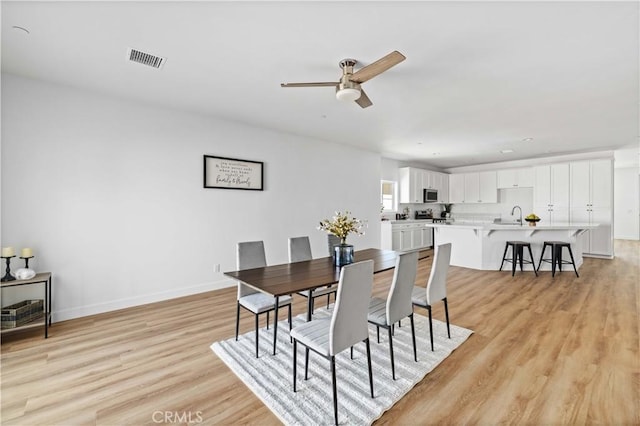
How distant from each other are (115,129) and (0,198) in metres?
1.26

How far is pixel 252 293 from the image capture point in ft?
9.46

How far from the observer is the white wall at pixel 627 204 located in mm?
9359

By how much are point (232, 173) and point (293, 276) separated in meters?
2.55

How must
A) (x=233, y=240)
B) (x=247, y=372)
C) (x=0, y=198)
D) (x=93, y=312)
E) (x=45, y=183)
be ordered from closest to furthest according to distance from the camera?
(x=247, y=372)
(x=0, y=198)
(x=45, y=183)
(x=93, y=312)
(x=233, y=240)

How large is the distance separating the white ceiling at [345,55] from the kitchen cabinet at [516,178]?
337cm

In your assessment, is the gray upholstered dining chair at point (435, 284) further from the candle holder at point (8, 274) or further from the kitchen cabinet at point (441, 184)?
the kitchen cabinet at point (441, 184)

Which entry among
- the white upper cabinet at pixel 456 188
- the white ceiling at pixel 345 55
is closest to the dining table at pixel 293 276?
the white ceiling at pixel 345 55

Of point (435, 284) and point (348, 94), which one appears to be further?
point (435, 284)

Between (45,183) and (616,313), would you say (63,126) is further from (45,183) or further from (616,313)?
(616,313)

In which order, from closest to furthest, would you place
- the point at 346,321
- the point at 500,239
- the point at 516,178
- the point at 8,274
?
the point at 346,321, the point at 8,274, the point at 500,239, the point at 516,178

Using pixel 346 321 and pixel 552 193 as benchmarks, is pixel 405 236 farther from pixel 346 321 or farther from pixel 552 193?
pixel 346 321

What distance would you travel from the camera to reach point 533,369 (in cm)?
229

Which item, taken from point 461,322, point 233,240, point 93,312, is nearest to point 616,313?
point 461,322

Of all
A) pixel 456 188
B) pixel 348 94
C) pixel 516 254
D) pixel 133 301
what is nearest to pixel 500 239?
pixel 516 254
